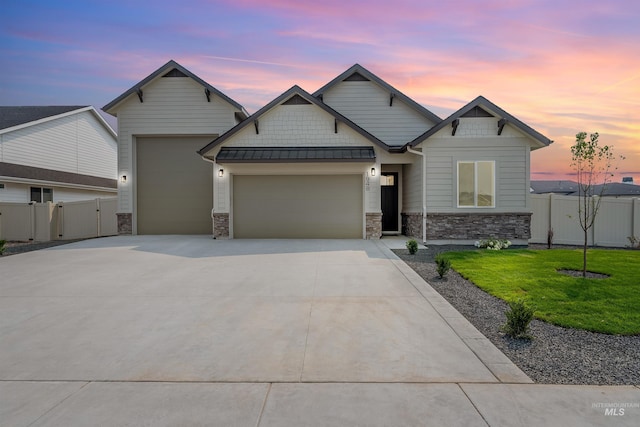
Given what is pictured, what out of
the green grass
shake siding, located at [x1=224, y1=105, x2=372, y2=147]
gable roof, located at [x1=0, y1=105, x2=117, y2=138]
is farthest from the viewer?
gable roof, located at [x1=0, y1=105, x2=117, y2=138]

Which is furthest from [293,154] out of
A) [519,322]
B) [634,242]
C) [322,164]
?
[634,242]

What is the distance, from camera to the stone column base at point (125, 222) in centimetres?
1599

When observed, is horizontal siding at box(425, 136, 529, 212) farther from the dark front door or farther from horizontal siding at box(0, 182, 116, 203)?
horizontal siding at box(0, 182, 116, 203)

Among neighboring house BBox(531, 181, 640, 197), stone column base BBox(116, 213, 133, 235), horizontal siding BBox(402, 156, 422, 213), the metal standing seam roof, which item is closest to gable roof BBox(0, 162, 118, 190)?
stone column base BBox(116, 213, 133, 235)

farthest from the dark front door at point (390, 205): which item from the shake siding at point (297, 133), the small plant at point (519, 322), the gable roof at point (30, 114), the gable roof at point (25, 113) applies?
the gable roof at point (25, 113)

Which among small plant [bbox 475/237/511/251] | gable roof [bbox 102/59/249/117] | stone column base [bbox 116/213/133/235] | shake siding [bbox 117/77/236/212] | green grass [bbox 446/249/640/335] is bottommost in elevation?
green grass [bbox 446/249/640/335]

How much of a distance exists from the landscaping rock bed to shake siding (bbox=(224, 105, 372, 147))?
9157mm

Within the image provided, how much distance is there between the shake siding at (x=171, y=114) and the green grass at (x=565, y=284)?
11430mm

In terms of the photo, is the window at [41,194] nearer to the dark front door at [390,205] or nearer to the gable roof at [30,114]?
the gable roof at [30,114]

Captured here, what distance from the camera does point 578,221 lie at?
1346 cm

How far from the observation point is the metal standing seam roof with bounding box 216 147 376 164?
13.0 meters

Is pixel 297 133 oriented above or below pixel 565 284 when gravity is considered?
above

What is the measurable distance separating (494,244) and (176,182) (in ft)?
43.8

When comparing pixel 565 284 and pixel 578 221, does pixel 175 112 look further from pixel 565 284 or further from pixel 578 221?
pixel 578 221
